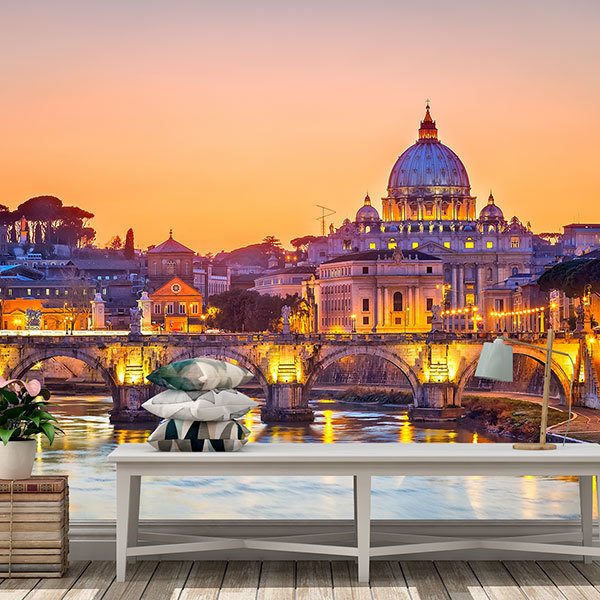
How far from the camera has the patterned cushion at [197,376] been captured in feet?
16.1

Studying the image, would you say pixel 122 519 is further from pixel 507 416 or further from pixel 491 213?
pixel 491 213

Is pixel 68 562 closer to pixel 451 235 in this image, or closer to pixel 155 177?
pixel 155 177

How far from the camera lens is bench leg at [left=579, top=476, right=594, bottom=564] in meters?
5.19

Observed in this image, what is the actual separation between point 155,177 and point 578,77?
14.6ft

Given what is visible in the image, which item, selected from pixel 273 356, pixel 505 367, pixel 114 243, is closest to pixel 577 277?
pixel 273 356

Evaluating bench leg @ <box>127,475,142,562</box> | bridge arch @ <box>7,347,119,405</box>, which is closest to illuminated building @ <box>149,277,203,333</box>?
bridge arch @ <box>7,347,119,405</box>

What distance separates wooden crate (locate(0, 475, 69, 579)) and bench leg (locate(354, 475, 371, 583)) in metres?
1.14

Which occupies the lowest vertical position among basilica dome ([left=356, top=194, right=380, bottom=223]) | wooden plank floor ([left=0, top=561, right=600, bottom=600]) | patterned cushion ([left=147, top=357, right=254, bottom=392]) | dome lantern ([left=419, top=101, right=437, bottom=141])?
wooden plank floor ([left=0, top=561, right=600, bottom=600])

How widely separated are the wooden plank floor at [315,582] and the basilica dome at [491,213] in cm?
6399

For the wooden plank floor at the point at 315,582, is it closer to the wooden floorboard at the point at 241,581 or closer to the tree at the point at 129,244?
the wooden floorboard at the point at 241,581

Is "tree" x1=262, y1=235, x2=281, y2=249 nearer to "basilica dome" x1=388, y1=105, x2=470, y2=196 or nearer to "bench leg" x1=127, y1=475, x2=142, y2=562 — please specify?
"bench leg" x1=127, y1=475, x2=142, y2=562

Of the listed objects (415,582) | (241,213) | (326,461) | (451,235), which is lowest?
(415,582)

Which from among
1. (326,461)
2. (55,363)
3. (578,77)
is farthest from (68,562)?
(55,363)

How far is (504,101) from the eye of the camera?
1099cm
